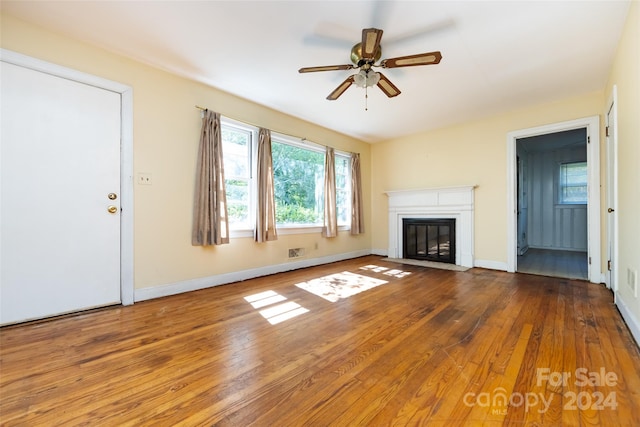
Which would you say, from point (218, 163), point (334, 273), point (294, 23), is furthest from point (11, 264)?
point (334, 273)

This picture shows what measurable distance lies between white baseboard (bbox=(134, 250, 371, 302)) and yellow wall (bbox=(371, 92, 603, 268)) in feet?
8.00

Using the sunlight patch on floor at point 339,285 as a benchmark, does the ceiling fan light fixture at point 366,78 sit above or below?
above

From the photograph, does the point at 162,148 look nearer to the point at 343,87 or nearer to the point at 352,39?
the point at 343,87

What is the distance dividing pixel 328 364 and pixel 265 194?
101 inches

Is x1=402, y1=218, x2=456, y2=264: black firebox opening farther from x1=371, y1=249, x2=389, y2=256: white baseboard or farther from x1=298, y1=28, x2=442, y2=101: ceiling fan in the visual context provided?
x1=298, y1=28, x2=442, y2=101: ceiling fan

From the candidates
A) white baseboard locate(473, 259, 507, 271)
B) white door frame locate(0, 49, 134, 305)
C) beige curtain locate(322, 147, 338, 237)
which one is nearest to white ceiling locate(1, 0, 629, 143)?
white door frame locate(0, 49, 134, 305)

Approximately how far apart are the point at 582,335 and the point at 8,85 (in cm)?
475

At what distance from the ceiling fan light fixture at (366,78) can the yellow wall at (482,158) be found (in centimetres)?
272

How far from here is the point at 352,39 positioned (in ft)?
7.82

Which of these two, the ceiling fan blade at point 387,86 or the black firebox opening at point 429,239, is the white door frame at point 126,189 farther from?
the black firebox opening at point 429,239

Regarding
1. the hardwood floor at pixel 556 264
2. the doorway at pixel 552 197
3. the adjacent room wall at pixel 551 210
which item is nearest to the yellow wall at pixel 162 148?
the hardwood floor at pixel 556 264

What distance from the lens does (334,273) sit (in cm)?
396

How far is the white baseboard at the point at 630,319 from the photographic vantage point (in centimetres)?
176

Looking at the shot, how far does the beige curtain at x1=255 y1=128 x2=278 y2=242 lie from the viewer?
3658 millimetres
